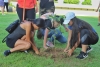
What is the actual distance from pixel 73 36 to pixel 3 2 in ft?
40.2

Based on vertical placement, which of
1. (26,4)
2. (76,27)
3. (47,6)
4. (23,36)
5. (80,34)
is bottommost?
(23,36)

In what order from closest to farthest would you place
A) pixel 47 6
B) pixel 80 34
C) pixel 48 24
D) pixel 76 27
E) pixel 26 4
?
pixel 76 27, pixel 80 34, pixel 48 24, pixel 26 4, pixel 47 6

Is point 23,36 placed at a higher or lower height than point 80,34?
lower

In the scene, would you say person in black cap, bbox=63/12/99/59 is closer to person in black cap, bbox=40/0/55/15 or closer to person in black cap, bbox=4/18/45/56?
person in black cap, bbox=4/18/45/56

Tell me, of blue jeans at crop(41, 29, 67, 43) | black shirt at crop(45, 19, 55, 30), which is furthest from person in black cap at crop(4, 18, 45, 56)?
blue jeans at crop(41, 29, 67, 43)

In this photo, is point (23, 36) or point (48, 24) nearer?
point (23, 36)

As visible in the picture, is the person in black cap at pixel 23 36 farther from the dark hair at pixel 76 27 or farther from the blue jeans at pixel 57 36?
the blue jeans at pixel 57 36

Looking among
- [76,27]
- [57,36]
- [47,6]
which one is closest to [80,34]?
[76,27]

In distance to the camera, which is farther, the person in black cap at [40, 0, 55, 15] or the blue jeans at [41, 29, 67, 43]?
the person in black cap at [40, 0, 55, 15]

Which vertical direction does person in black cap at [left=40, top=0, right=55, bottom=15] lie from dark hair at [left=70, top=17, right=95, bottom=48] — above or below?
above

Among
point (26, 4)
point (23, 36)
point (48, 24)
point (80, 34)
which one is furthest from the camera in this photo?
point (26, 4)

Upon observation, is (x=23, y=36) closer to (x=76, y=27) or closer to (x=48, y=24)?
(x=48, y=24)

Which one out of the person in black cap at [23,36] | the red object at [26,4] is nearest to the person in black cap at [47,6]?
the red object at [26,4]

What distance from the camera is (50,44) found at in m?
6.11
